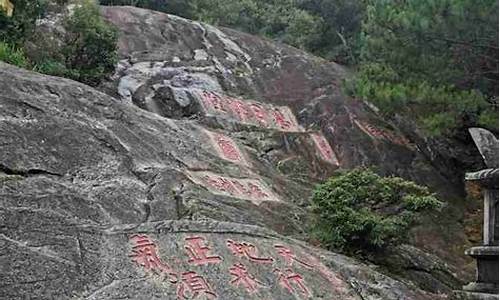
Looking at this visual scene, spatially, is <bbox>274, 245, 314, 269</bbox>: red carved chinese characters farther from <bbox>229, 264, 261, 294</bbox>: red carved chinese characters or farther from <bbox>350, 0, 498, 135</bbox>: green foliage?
<bbox>350, 0, 498, 135</bbox>: green foliage

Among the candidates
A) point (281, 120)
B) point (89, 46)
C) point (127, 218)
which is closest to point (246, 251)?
point (127, 218)

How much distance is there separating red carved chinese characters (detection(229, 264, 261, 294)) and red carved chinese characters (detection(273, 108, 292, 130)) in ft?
20.2

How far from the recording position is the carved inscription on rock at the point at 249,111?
1148cm

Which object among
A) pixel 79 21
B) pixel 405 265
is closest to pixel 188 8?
pixel 79 21

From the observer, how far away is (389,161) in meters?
11.9

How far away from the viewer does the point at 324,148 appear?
38.1 feet

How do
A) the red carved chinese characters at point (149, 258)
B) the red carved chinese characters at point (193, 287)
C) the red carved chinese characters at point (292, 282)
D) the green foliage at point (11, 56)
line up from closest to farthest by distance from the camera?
the red carved chinese characters at point (193, 287) < the red carved chinese characters at point (149, 258) < the red carved chinese characters at point (292, 282) < the green foliage at point (11, 56)

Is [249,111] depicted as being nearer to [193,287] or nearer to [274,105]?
[274,105]

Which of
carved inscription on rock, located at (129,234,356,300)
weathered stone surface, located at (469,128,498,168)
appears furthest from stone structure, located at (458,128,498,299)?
carved inscription on rock, located at (129,234,356,300)

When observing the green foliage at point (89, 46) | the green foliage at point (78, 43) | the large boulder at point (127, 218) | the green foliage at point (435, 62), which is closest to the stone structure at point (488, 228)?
the large boulder at point (127, 218)

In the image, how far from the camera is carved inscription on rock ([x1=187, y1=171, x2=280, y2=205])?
8.15 meters

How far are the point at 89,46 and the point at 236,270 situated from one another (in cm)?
685

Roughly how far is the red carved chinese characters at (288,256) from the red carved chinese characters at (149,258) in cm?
130

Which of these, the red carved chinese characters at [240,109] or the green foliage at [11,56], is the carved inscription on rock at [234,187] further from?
the green foliage at [11,56]
